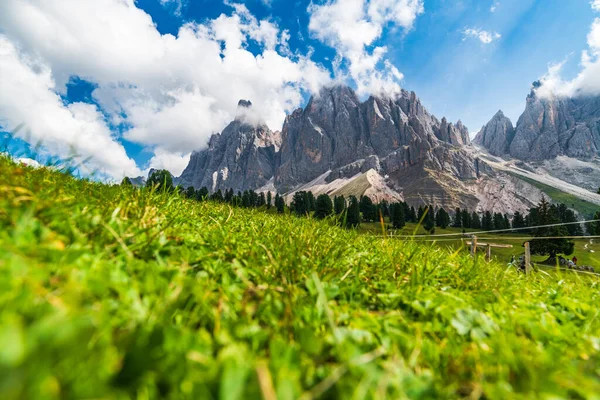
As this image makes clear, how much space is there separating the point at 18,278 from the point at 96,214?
4.57 ft

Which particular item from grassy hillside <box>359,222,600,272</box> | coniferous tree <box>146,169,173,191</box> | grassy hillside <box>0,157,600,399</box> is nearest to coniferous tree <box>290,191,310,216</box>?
grassy hillside <box>359,222,600,272</box>

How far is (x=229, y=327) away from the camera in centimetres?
160

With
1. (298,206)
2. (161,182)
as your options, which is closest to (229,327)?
(161,182)

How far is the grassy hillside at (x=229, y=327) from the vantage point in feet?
3.04

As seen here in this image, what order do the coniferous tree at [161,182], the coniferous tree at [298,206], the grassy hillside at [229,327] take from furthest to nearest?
the coniferous tree at [298,206], the coniferous tree at [161,182], the grassy hillside at [229,327]

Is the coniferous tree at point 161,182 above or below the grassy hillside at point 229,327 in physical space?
above

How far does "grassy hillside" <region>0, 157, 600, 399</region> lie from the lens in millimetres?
925

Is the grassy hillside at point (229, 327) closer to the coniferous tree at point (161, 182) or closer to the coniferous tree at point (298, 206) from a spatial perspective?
the coniferous tree at point (161, 182)

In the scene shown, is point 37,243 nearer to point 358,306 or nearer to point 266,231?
point 358,306

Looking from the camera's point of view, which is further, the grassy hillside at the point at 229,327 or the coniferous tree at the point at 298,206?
the coniferous tree at the point at 298,206

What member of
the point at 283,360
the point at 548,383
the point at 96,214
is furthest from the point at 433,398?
the point at 96,214

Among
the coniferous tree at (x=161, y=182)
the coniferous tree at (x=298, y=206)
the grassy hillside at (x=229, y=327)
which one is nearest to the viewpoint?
the grassy hillside at (x=229, y=327)

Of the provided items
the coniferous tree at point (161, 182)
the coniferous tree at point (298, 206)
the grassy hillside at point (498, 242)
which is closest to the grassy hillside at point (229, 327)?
the grassy hillside at point (498, 242)

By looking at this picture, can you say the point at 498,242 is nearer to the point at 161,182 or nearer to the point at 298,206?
the point at 298,206
